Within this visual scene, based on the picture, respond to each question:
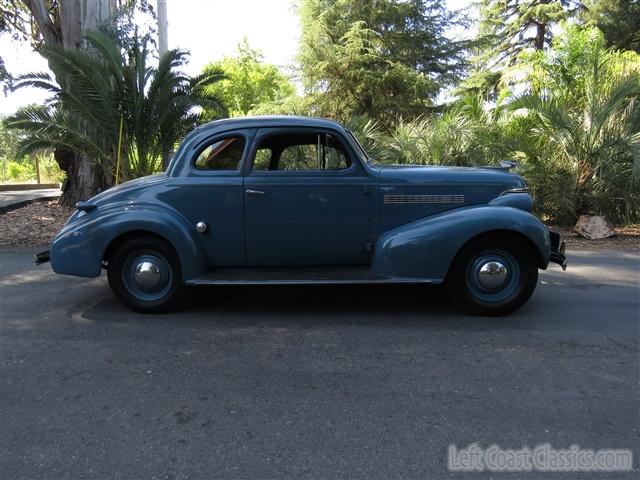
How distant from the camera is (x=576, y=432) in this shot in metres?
2.77

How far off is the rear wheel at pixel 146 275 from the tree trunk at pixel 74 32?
7.36 meters

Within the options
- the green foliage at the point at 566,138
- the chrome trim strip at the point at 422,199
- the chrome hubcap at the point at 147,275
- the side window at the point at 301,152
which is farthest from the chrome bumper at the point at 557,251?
the green foliage at the point at 566,138

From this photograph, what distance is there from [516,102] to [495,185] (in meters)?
6.27

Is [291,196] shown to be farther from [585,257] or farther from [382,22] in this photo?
[382,22]

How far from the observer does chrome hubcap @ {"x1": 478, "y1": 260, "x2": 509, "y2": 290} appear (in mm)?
4598

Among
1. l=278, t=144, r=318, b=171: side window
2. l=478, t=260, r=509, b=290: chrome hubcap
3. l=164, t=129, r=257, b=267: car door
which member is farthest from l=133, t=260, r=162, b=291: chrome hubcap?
l=478, t=260, r=509, b=290: chrome hubcap

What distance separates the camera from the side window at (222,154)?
16.0 feet

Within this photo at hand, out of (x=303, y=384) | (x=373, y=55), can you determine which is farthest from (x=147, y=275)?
(x=373, y=55)

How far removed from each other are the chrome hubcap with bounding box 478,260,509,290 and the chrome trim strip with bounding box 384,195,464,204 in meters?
0.72

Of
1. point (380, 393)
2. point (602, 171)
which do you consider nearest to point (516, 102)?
point (602, 171)

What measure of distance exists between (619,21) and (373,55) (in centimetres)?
1313

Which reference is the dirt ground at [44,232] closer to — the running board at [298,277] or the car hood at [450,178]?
the car hood at [450,178]

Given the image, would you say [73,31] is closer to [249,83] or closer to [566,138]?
[566,138]

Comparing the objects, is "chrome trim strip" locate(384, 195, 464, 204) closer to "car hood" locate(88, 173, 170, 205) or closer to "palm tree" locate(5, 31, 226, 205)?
"car hood" locate(88, 173, 170, 205)
